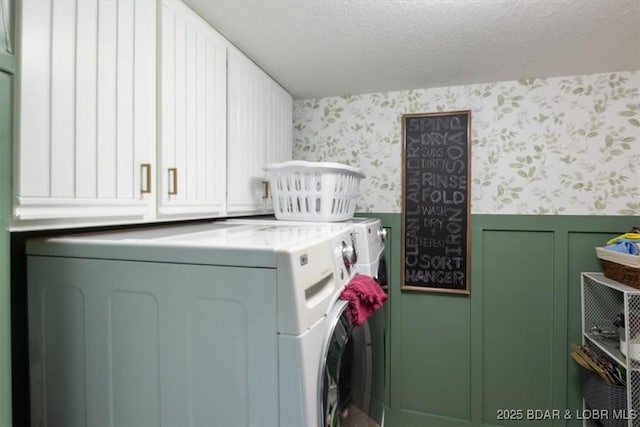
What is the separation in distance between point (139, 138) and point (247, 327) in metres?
0.71

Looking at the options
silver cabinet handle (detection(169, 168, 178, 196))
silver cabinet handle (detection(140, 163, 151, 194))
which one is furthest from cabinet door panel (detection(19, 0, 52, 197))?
silver cabinet handle (detection(169, 168, 178, 196))

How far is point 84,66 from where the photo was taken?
900mm

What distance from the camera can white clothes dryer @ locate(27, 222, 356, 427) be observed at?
2.40 ft

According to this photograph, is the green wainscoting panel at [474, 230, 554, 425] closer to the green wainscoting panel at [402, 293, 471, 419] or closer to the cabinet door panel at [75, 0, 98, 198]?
the green wainscoting panel at [402, 293, 471, 419]

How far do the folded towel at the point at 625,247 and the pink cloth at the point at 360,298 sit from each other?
1.32 m

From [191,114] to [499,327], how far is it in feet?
6.61

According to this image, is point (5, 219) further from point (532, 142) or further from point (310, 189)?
point (532, 142)

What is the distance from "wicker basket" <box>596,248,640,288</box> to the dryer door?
1.28 metres

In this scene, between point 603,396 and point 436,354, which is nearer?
point 603,396

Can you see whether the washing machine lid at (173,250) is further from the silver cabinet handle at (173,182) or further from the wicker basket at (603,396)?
the wicker basket at (603,396)

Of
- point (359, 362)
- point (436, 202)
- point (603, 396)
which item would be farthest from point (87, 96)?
point (603, 396)

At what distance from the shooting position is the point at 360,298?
1100mm

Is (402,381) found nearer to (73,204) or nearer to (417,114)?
(417,114)

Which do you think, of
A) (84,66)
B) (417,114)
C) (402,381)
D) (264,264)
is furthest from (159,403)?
(417,114)
